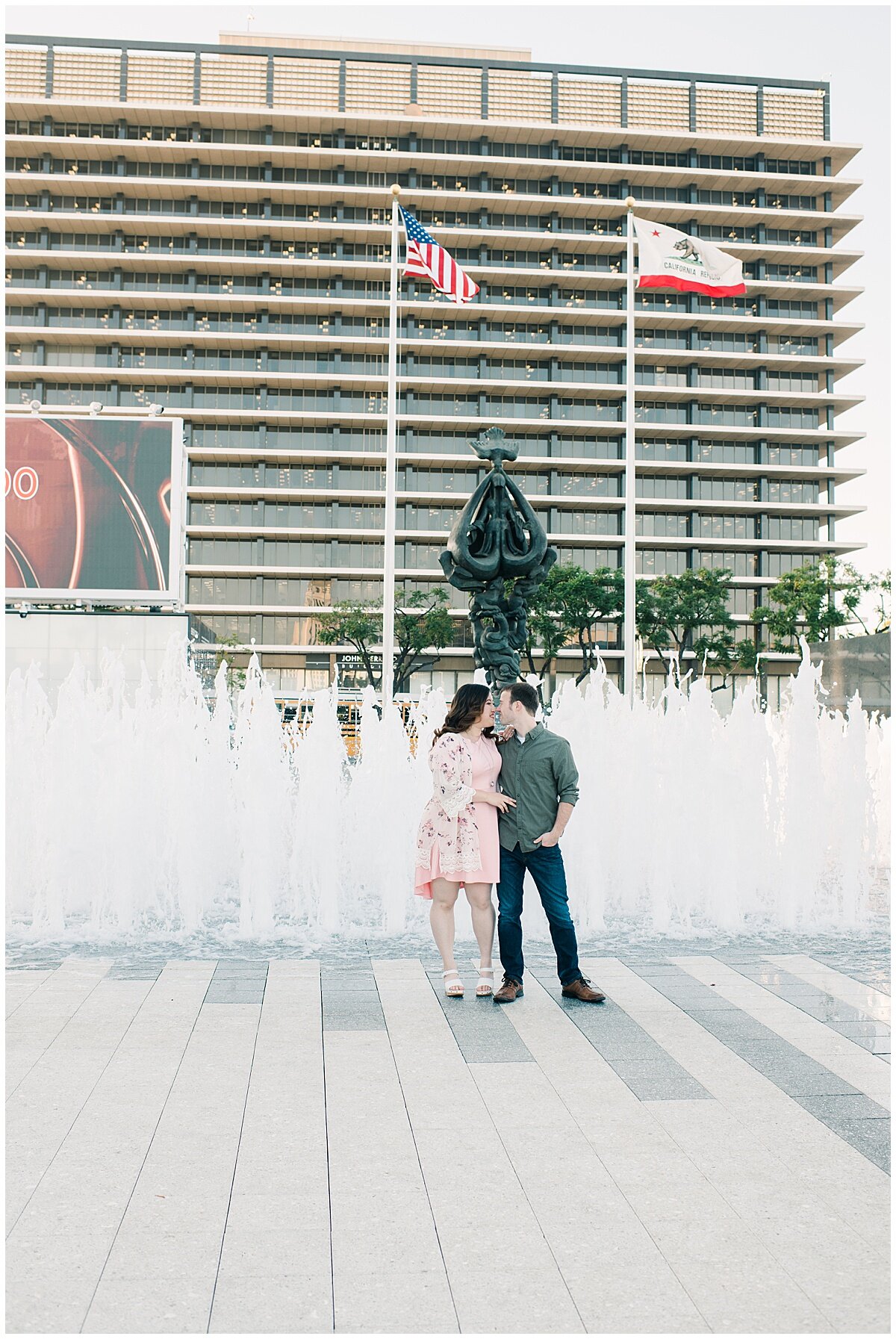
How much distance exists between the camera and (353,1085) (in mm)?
4344

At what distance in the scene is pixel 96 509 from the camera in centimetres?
2802

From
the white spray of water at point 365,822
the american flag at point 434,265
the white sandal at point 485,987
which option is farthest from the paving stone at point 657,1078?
the american flag at point 434,265

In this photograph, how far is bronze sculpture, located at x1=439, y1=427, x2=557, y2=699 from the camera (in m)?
7.28

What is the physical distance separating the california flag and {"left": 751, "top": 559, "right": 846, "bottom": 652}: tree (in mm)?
33668

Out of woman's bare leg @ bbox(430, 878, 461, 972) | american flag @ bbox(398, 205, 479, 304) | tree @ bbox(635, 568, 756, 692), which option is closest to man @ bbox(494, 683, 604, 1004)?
woman's bare leg @ bbox(430, 878, 461, 972)

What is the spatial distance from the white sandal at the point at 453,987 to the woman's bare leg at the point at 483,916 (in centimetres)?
17

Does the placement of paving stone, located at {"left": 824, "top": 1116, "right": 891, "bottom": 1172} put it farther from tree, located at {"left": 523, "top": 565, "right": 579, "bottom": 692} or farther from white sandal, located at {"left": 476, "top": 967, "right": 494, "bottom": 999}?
tree, located at {"left": 523, "top": 565, "right": 579, "bottom": 692}

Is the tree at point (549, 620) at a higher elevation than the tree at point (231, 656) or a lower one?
higher

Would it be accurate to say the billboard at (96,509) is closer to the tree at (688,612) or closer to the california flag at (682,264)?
the california flag at (682,264)

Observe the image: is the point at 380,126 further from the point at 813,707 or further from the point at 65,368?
the point at 813,707

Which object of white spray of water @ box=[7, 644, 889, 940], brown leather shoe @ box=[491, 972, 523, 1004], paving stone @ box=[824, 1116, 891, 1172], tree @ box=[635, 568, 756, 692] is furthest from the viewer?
tree @ box=[635, 568, 756, 692]

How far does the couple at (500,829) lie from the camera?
5523mm

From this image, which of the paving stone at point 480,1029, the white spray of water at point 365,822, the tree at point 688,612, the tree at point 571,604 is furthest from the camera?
the tree at point 688,612

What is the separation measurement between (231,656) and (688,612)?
938 inches
